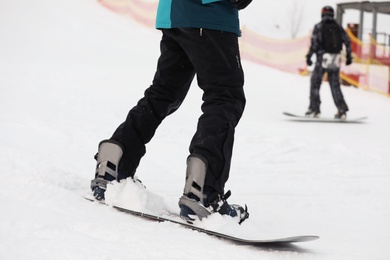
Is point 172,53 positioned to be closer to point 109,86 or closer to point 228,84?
point 228,84

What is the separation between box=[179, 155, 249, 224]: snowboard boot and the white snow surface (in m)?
0.08

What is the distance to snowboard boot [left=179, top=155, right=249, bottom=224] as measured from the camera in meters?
2.61

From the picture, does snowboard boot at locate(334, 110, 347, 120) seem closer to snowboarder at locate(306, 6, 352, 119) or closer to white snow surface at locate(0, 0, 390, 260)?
snowboarder at locate(306, 6, 352, 119)

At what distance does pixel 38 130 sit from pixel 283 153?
211cm

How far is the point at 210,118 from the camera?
2721 millimetres

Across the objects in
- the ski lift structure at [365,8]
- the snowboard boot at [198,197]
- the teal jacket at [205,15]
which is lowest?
the snowboard boot at [198,197]

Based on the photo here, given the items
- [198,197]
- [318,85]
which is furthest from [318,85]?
[198,197]

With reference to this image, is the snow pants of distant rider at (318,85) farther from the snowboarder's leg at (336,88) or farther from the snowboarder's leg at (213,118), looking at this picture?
the snowboarder's leg at (213,118)

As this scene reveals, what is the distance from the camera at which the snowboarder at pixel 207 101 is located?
104 inches

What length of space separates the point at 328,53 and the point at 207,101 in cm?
734

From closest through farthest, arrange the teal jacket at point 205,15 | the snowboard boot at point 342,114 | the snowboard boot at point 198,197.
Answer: the snowboard boot at point 198,197
the teal jacket at point 205,15
the snowboard boot at point 342,114

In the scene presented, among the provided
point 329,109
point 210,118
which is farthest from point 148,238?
point 329,109

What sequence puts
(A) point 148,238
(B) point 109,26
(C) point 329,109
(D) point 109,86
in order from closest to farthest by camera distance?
(A) point 148,238
(D) point 109,86
(C) point 329,109
(B) point 109,26

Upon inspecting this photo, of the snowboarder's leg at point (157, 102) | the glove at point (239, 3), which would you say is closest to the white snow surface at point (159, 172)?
the snowboarder's leg at point (157, 102)
